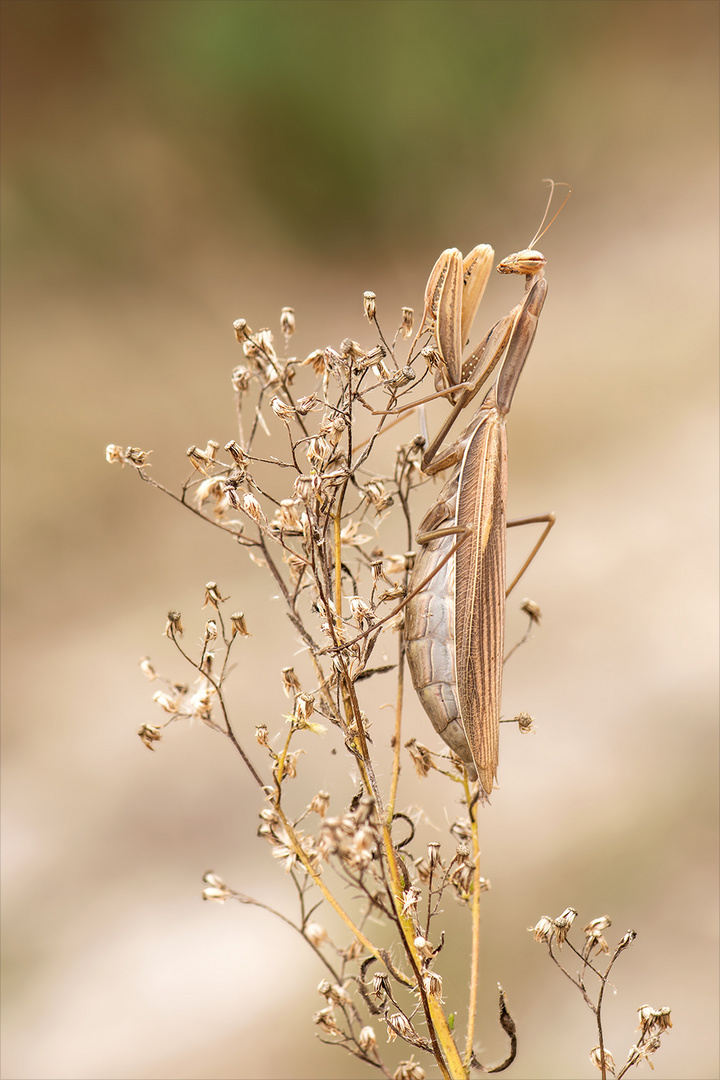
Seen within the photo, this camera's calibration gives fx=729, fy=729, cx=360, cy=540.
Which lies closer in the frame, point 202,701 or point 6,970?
point 202,701

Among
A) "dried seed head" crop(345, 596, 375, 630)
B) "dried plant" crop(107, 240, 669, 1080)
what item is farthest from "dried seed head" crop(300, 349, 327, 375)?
"dried seed head" crop(345, 596, 375, 630)

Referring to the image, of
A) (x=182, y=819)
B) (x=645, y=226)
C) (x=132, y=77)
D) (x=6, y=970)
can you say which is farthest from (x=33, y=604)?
(x=645, y=226)

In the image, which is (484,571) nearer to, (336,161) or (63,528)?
(63,528)

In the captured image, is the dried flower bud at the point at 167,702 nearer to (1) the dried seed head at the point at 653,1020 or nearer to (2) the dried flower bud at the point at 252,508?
(2) the dried flower bud at the point at 252,508

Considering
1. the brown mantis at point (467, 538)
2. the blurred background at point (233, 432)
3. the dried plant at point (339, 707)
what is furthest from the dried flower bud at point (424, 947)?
the blurred background at point (233, 432)

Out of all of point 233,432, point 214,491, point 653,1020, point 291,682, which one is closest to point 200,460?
point 214,491

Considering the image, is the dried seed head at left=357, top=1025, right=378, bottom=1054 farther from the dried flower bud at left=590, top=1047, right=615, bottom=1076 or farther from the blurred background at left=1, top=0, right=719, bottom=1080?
the blurred background at left=1, top=0, right=719, bottom=1080
